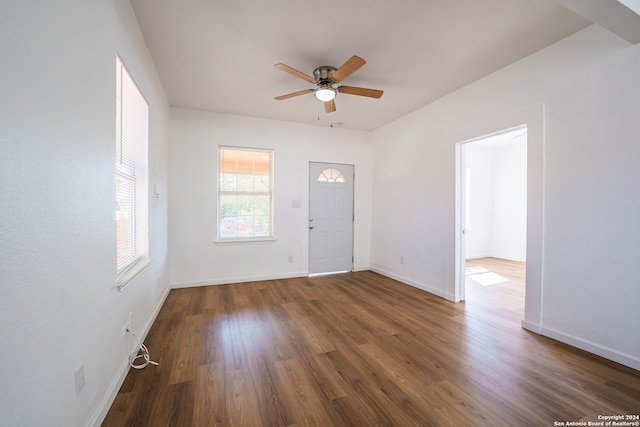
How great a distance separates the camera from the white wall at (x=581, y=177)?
2.05 m

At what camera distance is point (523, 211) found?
6.05 m

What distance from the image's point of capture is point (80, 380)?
1.31 metres

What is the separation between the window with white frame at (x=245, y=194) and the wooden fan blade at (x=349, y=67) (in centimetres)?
228

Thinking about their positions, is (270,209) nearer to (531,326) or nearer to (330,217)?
(330,217)

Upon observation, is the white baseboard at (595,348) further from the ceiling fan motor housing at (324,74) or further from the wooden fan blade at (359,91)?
the ceiling fan motor housing at (324,74)

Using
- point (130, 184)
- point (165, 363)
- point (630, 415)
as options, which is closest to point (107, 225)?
point (130, 184)

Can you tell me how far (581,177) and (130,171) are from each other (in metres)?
3.94

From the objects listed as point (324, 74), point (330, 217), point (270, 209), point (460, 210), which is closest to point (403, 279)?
point (460, 210)

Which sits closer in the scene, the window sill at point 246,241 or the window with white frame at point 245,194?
the window sill at point 246,241

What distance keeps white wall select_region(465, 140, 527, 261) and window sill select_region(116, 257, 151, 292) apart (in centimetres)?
652

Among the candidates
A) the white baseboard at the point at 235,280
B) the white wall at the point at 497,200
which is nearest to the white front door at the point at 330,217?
the white baseboard at the point at 235,280

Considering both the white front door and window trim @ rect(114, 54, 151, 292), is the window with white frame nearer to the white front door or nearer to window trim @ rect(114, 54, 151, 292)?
the white front door

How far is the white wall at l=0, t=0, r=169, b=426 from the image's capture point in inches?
34.5

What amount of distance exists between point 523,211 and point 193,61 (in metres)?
7.07
